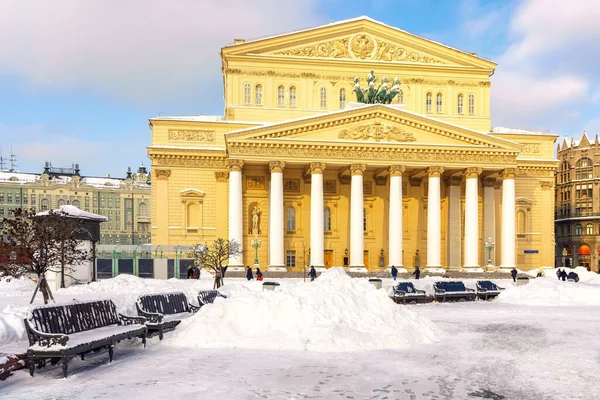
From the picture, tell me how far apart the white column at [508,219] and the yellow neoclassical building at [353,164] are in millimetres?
107

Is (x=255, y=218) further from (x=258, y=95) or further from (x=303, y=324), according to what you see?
(x=303, y=324)

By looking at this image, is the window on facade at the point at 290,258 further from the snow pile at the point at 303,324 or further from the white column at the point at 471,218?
the snow pile at the point at 303,324

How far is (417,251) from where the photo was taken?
56.0m

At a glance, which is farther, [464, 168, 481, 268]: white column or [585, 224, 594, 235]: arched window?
[585, 224, 594, 235]: arched window

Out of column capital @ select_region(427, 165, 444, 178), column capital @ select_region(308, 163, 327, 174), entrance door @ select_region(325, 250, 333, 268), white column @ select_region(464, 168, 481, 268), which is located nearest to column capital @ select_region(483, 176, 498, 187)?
white column @ select_region(464, 168, 481, 268)

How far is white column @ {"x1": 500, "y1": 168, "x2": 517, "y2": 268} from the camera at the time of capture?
51.9m

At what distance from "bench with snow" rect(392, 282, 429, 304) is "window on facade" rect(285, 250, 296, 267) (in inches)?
1033

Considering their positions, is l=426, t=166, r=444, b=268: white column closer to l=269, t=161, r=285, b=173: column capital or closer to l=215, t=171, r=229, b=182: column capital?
l=269, t=161, r=285, b=173: column capital

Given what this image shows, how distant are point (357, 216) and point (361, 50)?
17.1m

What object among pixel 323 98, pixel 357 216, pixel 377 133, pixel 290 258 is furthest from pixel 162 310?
pixel 323 98

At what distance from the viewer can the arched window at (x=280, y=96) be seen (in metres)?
56.6

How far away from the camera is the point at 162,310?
16891 mm

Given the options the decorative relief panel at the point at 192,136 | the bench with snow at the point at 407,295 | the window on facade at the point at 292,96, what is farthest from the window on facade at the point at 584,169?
the bench with snow at the point at 407,295

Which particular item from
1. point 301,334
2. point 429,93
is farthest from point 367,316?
point 429,93
